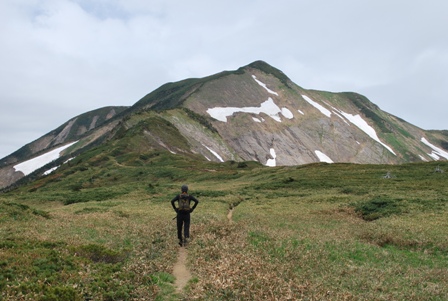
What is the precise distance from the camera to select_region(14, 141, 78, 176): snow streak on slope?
4985 inches

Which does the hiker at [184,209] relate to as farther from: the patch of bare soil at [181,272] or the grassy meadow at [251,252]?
the patch of bare soil at [181,272]

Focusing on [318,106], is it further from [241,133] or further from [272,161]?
[272,161]

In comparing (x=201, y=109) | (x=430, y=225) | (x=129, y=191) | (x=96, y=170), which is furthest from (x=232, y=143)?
(x=430, y=225)

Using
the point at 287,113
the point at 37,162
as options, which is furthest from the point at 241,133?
the point at 37,162

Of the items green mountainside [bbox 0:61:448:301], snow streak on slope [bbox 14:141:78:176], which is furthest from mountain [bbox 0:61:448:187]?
green mountainside [bbox 0:61:448:301]

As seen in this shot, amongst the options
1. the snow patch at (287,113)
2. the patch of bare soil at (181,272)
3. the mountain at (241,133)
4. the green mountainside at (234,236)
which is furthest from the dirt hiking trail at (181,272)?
the snow patch at (287,113)

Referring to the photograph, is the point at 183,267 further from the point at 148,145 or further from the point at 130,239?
the point at 148,145

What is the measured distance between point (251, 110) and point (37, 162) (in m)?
85.0

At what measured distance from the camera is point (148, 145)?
99.0m

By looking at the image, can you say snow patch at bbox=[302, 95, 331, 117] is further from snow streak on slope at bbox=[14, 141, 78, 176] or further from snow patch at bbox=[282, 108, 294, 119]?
snow streak on slope at bbox=[14, 141, 78, 176]

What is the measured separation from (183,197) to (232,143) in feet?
399

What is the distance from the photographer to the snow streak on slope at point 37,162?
126625 mm

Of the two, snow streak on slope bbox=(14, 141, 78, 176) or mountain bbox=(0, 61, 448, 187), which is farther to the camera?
snow streak on slope bbox=(14, 141, 78, 176)

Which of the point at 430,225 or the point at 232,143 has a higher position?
the point at 232,143
